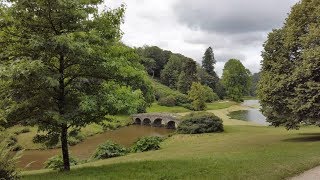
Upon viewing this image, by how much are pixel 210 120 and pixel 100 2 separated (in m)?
36.8

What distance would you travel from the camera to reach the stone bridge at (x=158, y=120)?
73875 mm

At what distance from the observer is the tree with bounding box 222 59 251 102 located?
13700 centimetres

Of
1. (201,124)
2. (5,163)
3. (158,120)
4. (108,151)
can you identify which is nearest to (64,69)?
(5,163)

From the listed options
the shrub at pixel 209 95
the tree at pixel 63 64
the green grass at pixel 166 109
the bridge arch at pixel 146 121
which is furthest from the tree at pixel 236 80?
the tree at pixel 63 64

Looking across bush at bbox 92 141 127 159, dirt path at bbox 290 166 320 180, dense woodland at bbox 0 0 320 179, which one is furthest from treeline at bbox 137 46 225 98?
dense woodland at bbox 0 0 320 179

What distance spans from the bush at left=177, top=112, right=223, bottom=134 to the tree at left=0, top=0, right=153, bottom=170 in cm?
3464

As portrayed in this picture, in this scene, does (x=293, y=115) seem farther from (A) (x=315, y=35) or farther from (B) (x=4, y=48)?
(B) (x=4, y=48)

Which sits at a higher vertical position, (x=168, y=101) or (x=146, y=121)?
(x=168, y=101)

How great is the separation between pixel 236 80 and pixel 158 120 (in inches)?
2502

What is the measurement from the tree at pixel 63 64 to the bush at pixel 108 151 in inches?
723

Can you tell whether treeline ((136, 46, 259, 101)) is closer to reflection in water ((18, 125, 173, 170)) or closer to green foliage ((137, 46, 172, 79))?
green foliage ((137, 46, 172, 79))

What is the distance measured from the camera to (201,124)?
51625 millimetres

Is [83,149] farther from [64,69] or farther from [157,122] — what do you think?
[157,122]

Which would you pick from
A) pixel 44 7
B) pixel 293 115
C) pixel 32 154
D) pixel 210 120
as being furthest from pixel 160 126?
pixel 44 7
